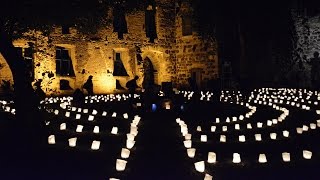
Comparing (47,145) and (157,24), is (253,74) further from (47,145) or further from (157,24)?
(47,145)

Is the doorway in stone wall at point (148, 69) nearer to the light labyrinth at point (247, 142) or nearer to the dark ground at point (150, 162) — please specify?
the light labyrinth at point (247, 142)

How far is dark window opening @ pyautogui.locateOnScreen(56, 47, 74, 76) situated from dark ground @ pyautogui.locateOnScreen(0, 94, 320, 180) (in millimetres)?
11174

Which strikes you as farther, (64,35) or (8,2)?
(64,35)

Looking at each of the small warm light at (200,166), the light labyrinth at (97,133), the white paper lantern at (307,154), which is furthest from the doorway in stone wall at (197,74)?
the small warm light at (200,166)

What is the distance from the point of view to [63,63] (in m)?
19.8

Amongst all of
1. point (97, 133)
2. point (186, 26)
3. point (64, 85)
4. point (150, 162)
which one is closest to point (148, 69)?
point (186, 26)

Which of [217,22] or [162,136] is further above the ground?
[217,22]

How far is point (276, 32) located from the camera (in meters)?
21.9

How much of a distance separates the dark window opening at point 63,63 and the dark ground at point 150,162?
36.7 feet

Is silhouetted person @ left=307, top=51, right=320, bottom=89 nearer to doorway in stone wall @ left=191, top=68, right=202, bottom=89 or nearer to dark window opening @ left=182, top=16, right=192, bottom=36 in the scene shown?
doorway in stone wall @ left=191, top=68, right=202, bottom=89

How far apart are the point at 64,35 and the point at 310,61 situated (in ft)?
49.6

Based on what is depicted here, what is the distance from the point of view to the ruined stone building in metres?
18.9

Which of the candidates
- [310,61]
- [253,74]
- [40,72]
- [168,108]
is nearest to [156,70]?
[253,74]

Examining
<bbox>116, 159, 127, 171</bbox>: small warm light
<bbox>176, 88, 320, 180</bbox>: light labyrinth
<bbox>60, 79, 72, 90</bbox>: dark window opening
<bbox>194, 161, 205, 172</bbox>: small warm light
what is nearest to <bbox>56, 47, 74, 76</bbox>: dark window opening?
<bbox>60, 79, 72, 90</bbox>: dark window opening
